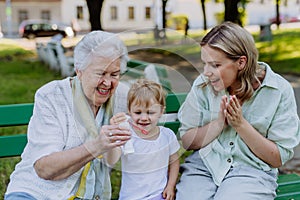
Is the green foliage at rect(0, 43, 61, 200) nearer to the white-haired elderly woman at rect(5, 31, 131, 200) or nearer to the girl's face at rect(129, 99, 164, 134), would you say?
the white-haired elderly woman at rect(5, 31, 131, 200)

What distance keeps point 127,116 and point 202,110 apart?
0.44 m

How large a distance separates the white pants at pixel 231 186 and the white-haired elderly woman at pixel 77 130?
442 millimetres

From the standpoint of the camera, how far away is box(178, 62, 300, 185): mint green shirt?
251 centimetres

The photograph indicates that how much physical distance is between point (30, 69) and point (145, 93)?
40.0 feet

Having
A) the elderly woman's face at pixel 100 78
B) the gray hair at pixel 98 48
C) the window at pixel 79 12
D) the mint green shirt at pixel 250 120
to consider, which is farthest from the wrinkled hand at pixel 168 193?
the window at pixel 79 12

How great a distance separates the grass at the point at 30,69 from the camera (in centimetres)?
429

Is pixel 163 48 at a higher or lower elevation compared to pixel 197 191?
higher

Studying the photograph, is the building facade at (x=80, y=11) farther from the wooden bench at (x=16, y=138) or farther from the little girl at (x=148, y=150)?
the little girl at (x=148, y=150)

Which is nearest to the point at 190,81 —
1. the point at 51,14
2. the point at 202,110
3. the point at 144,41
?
the point at 202,110

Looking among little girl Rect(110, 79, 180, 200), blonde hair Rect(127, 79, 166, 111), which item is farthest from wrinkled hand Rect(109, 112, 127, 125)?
blonde hair Rect(127, 79, 166, 111)

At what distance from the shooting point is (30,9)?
43.7 m

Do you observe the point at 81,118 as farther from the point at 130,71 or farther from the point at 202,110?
the point at 202,110

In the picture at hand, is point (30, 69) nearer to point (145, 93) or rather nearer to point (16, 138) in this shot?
point (16, 138)

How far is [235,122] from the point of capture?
240 centimetres
